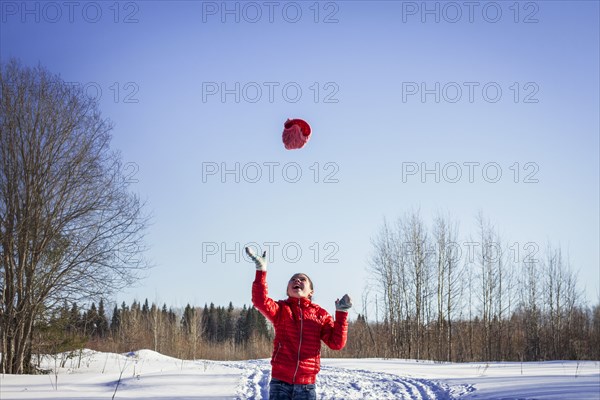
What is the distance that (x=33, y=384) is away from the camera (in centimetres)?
1037

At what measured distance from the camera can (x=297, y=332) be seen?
5148 millimetres

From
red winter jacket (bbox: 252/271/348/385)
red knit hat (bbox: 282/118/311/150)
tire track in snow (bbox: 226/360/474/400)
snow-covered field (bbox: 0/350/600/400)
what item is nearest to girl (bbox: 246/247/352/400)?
red winter jacket (bbox: 252/271/348/385)

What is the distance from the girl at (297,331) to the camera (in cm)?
500

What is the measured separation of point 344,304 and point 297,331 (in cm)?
53

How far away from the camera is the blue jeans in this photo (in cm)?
498

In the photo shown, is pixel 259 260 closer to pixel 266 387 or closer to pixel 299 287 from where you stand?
pixel 299 287

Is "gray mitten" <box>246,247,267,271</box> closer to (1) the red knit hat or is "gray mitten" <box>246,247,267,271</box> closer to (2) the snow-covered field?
(1) the red knit hat

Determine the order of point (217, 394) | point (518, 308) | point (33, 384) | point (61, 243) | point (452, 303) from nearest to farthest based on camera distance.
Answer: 1. point (217, 394)
2. point (33, 384)
3. point (61, 243)
4. point (452, 303)
5. point (518, 308)

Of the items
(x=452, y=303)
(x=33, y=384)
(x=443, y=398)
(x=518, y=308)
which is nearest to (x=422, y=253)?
(x=452, y=303)

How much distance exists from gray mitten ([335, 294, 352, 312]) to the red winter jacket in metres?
0.06

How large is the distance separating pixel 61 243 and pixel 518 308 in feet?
96.8

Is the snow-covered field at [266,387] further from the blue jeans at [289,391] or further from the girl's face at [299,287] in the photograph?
the girl's face at [299,287]

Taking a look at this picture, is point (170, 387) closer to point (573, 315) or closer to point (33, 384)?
point (33, 384)

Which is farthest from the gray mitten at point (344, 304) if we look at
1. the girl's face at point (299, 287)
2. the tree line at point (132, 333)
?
the tree line at point (132, 333)
